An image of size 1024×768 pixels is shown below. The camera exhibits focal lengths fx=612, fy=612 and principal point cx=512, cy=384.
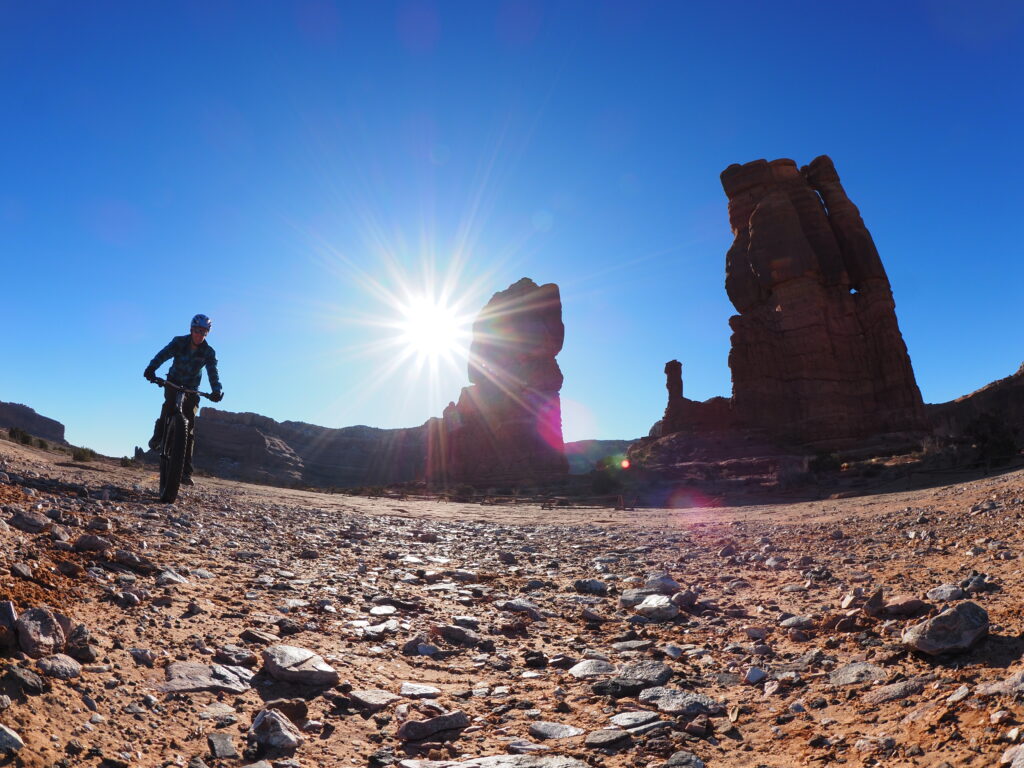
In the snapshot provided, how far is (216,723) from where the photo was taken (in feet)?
9.15

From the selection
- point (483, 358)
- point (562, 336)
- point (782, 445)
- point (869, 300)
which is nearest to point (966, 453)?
point (782, 445)

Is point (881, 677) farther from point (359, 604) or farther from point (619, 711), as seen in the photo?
point (359, 604)

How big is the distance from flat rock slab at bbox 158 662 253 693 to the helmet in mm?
7624

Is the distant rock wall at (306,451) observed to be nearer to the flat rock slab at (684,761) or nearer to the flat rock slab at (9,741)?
the flat rock slab at (9,741)

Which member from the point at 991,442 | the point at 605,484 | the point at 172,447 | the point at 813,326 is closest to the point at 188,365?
the point at 172,447

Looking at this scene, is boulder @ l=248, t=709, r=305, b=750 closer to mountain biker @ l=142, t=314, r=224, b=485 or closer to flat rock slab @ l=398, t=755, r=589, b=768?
flat rock slab @ l=398, t=755, r=589, b=768

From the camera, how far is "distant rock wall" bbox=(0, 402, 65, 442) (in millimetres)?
104250

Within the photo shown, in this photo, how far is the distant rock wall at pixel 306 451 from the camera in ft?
305

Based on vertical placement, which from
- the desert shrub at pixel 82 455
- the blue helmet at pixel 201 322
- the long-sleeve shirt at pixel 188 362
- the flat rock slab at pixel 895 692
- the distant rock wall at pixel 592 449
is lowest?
the flat rock slab at pixel 895 692

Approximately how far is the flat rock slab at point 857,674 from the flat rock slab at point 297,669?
2.90 m

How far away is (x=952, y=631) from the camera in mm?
3396

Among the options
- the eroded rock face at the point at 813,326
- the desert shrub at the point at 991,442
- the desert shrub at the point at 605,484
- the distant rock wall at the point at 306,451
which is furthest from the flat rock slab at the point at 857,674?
the distant rock wall at the point at 306,451

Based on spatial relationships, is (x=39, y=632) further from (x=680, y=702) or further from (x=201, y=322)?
(x=201, y=322)

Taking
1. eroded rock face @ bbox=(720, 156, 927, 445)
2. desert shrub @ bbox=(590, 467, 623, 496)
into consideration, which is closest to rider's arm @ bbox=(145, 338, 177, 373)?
desert shrub @ bbox=(590, 467, 623, 496)
